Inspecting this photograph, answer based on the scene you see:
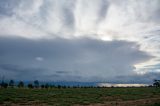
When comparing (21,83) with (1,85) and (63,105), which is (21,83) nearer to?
(1,85)

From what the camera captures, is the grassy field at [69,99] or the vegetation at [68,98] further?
the vegetation at [68,98]

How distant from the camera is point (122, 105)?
40.2 meters

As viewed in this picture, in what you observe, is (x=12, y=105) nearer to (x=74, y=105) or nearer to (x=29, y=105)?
(x=29, y=105)

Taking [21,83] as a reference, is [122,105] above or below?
below

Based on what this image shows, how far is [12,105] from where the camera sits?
122ft

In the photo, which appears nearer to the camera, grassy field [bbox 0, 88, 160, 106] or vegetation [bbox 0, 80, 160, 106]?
grassy field [bbox 0, 88, 160, 106]

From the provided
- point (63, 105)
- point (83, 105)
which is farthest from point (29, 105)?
point (83, 105)

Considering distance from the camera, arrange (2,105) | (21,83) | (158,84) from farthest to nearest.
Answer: (158,84)
(21,83)
(2,105)

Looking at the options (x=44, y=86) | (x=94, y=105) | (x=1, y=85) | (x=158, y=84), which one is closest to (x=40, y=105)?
(x=94, y=105)

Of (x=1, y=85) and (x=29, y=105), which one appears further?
(x=1, y=85)

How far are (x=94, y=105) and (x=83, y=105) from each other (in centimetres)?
165

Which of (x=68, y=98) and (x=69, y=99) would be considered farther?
(x=68, y=98)

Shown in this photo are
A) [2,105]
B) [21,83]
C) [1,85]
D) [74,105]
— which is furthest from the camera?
[21,83]

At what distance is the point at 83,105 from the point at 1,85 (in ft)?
251
